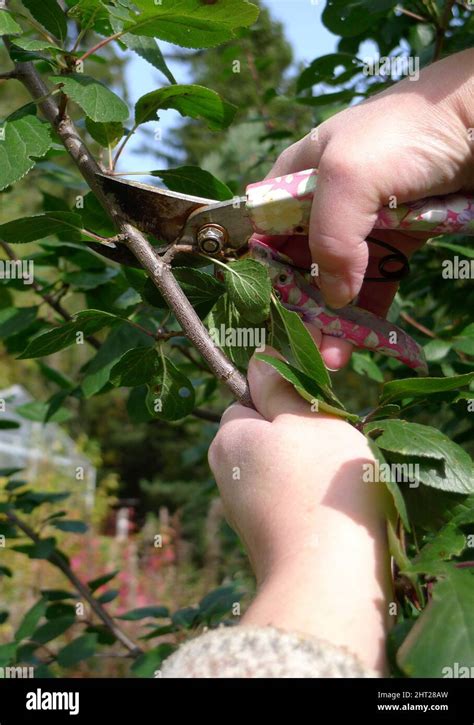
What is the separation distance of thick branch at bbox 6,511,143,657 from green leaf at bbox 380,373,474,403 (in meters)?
1.57

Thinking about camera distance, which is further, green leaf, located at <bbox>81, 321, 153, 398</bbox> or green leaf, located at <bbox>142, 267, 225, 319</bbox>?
green leaf, located at <bbox>81, 321, 153, 398</bbox>

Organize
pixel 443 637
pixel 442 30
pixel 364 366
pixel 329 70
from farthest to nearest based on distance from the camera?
pixel 329 70 < pixel 364 366 < pixel 442 30 < pixel 443 637

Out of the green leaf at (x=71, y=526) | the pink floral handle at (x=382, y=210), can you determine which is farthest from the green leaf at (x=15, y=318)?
the pink floral handle at (x=382, y=210)

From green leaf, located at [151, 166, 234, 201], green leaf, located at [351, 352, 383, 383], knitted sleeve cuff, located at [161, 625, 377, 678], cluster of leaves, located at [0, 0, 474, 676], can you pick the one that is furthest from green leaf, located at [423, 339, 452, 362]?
knitted sleeve cuff, located at [161, 625, 377, 678]

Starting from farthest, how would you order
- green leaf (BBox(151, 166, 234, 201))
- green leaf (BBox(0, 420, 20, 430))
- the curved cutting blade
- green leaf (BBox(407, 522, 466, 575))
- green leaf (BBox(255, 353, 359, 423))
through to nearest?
green leaf (BBox(0, 420, 20, 430))
green leaf (BBox(151, 166, 234, 201))
the curved cutting blade
green leaf (BBox(255, 353, 359, 423))
green leaf (BBox(407, 522, 466, 575))

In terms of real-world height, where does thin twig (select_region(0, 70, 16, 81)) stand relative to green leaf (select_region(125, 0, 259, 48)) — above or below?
below

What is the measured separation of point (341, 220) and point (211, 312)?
30 cm

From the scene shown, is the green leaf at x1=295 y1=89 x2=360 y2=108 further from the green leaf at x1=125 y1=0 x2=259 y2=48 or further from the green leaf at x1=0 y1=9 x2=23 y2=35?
the green leaf at x1=0 y1=9 x2=23 y2=35

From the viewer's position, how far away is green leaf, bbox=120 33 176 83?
1.45 metres

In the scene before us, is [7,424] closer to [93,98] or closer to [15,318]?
→ [15,318]

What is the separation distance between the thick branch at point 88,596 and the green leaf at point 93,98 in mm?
1692

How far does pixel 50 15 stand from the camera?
1394 mm

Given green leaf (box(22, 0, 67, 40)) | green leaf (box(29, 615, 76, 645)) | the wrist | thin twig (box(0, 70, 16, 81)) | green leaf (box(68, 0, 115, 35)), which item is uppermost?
green leaf (box(22, 0, 67, 40))

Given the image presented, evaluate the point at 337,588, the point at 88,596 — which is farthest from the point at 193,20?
the point at 88,596
